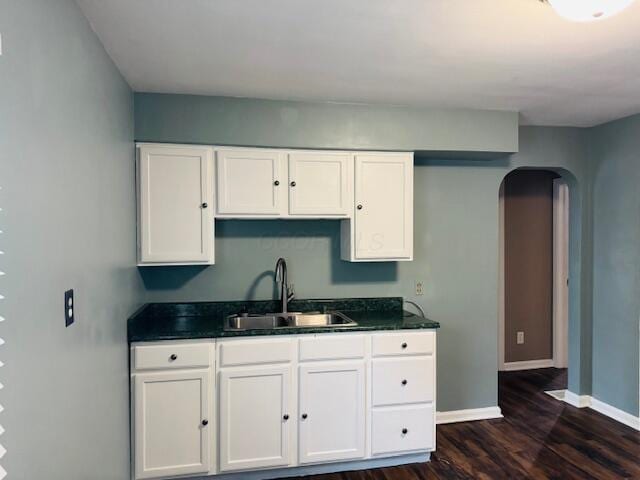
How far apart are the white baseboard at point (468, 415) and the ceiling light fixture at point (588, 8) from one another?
2791 mm

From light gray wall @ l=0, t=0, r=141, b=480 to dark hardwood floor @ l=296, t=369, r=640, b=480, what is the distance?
1.51m

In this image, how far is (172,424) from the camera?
8.19ft

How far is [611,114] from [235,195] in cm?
274

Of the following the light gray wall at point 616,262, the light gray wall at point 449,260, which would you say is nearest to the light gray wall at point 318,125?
the light gray wall at point 449,260

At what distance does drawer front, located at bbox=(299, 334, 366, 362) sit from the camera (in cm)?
264

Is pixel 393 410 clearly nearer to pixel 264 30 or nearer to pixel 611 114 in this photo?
pixel 264 30

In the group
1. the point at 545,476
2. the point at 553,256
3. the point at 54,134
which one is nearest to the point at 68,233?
the point at 54,134

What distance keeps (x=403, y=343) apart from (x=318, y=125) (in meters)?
1.45

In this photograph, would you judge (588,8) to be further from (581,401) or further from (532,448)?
(581,401)

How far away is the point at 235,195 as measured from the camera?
110 inches

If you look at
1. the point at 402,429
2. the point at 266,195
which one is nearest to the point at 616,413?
the point at 402,429

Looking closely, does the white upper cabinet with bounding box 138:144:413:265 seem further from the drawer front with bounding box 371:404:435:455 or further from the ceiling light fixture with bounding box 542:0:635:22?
the ceiling light fixture with bounding box 542:0:635:22

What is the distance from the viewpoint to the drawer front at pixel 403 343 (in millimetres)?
2736

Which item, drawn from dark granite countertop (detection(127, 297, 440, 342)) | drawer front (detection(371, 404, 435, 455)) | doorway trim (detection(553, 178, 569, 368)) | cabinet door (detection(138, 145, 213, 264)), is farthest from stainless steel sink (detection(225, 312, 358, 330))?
doorway trim (detection(553, 178, 569, 368))
